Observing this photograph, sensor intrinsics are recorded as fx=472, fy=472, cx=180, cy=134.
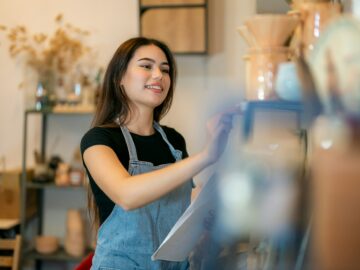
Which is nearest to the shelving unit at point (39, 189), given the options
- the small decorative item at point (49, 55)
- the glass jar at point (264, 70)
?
the small decorative item at point (49, 55)

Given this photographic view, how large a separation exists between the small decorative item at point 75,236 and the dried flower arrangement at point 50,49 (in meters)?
0.86

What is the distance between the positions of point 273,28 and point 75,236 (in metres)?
2.42

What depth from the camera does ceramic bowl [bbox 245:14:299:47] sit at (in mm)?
783

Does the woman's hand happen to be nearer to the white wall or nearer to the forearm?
the forearm

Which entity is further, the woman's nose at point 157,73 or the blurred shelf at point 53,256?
the blurred shelf at point 53,256

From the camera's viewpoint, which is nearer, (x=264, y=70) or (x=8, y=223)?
(x=264, y=70)

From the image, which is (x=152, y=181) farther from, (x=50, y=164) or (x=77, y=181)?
(x=50, y=164)

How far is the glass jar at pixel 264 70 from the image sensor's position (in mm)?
794

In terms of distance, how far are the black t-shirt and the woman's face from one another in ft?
0.35

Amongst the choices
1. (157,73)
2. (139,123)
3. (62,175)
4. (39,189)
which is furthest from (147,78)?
(39,189)

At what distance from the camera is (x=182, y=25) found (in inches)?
111

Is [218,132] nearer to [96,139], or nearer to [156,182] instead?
[156,182]

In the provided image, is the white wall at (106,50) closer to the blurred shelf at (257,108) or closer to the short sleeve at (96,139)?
the short sleeve at (96,139)

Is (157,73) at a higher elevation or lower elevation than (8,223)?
higher
